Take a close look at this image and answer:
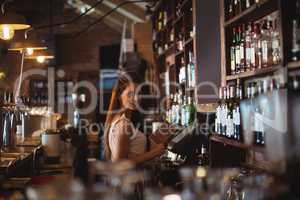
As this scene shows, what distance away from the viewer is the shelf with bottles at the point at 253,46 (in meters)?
2.71

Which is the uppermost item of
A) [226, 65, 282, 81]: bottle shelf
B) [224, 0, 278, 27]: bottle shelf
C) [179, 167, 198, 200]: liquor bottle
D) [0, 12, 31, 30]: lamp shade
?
[0, 12, 31, 30]: lamp shade

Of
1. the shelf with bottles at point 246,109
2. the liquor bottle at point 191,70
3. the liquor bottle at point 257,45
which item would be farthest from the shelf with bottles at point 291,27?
the liquor bottle at point 191,70

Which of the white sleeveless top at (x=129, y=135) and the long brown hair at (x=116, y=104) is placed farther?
the long brown hair at (x=116, y=104)

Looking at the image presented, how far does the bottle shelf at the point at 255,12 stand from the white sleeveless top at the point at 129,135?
3.45 feet

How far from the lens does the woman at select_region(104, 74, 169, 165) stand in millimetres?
3432

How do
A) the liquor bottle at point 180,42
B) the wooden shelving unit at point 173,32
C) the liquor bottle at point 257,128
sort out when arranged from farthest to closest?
the liquor bottle at point 180,42 → the wooden shelving unit at point 173,32 → the liquor bottle at point 257,128

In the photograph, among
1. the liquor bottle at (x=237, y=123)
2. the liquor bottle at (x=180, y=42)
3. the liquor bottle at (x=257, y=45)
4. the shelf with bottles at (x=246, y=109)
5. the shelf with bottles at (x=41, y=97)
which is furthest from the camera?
the shelf with bottles at (x=41, y=97)

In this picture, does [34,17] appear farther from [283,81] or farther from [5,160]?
[283,81]

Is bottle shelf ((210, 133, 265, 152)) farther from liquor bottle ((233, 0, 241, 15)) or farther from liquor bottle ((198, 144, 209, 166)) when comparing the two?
liquor bottle ((233, 0, 241, 15))

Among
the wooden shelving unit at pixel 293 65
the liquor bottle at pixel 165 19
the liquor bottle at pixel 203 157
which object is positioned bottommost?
the liquor bottle at pixel 203 157

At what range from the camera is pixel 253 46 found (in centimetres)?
302

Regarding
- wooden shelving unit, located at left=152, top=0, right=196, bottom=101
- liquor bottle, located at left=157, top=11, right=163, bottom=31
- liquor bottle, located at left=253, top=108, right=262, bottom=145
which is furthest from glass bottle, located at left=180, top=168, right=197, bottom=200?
liquor bottle, located at left=157, top=11, right=163, bottom=31

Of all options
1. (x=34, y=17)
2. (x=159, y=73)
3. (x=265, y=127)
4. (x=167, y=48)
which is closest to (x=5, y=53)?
(x=34, y=17)

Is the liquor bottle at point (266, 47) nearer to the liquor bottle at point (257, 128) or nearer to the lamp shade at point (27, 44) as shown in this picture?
the liquor bottle at point (257, 128)
